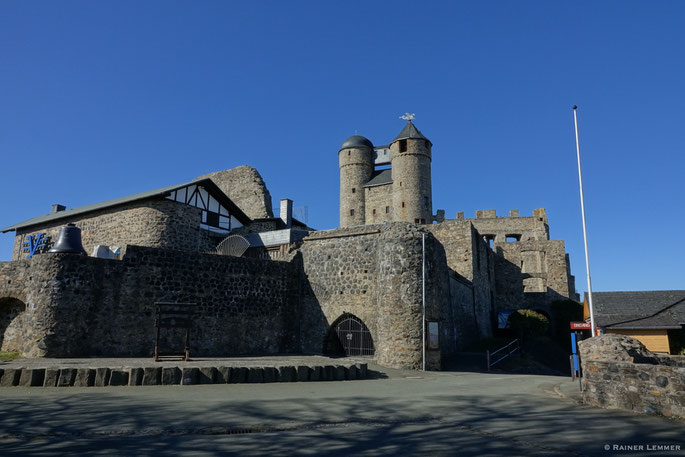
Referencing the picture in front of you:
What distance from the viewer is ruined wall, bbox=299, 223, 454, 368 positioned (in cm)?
1533

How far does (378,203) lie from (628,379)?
40.9 m

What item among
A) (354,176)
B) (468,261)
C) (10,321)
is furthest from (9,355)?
(354,176)

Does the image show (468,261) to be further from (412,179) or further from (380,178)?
(380,178)

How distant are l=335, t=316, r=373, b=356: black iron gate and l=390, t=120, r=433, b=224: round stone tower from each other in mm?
27226

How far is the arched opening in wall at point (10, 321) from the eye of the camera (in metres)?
15.1

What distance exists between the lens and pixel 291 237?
2461 centimetres

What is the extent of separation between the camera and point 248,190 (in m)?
32.6

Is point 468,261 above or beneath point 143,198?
beneath

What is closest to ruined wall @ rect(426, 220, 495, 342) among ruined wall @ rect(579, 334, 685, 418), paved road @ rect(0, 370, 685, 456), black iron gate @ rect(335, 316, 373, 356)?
black iron gate @ rect(335, 316, 373, 356)

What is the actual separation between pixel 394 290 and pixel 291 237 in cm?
1009

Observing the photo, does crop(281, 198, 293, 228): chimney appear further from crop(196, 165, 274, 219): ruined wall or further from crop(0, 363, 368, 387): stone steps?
crop(0, 363, 368, 387): stone steps

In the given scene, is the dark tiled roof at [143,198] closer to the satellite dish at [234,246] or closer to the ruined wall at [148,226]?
the ruined wall at [148,226]

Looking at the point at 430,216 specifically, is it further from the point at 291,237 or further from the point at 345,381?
the point at 345,381

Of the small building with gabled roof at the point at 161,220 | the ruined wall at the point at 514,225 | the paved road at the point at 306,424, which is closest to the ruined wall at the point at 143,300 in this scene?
the paved road at the point at 306,424
